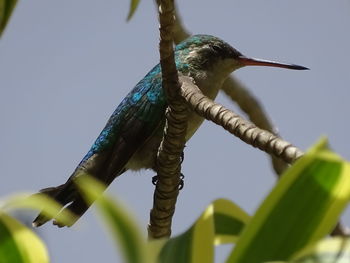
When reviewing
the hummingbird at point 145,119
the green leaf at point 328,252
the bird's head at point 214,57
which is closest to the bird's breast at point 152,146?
the hummingbird at point 145,119

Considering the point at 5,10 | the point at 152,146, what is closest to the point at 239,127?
the point at 5,10

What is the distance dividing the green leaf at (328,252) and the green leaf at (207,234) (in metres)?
0.23

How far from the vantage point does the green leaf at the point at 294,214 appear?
1.24 metres

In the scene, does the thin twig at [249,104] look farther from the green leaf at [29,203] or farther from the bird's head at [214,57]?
the green leaf at [29,203]

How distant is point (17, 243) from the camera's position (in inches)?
52.6

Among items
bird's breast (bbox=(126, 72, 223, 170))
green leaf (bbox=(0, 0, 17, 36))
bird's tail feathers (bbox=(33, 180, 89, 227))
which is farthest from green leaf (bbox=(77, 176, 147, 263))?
bird's breast (bbox=(126, 72, 223, 170))

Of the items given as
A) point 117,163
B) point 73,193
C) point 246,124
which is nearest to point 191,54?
point 117,163

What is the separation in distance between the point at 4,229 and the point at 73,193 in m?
2.70

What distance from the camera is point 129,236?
1015 millimetres

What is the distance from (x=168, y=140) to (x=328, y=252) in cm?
212

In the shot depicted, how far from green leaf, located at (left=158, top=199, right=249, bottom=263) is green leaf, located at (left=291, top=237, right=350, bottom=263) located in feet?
0.75

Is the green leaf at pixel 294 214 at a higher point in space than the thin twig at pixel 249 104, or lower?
higher

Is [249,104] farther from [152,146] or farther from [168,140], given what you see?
[168,140]

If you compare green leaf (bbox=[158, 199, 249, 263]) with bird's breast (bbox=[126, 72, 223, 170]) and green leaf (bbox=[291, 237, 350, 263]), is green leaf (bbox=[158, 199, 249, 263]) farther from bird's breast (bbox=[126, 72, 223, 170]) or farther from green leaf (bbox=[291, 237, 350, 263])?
bird's breast (bbox=[126, 72, 223, 170])
